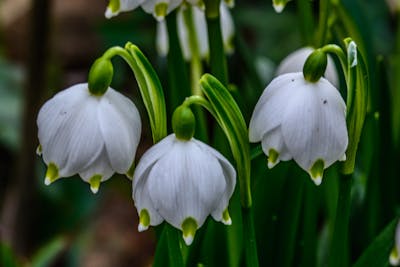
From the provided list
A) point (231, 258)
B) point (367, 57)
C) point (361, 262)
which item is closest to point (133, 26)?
point (367, 57)

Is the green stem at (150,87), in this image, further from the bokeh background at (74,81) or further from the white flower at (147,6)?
the bokeh background at (74,81)

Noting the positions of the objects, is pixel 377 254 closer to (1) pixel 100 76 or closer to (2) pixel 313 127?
(2) pixel 313 127

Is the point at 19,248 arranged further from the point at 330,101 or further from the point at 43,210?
the point at 330,101

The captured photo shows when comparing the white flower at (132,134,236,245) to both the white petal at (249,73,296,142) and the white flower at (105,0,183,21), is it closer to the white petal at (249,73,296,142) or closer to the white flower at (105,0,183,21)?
the white petal at (249,73,296,142)

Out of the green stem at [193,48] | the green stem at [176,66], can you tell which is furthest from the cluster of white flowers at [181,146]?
the green stem at [193,48]

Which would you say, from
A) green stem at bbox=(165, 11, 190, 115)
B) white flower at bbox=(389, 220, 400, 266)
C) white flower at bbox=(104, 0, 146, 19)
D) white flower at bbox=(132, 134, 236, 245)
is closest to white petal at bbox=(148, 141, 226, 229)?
white flower at bbox=(132, 134, 236, 245)
